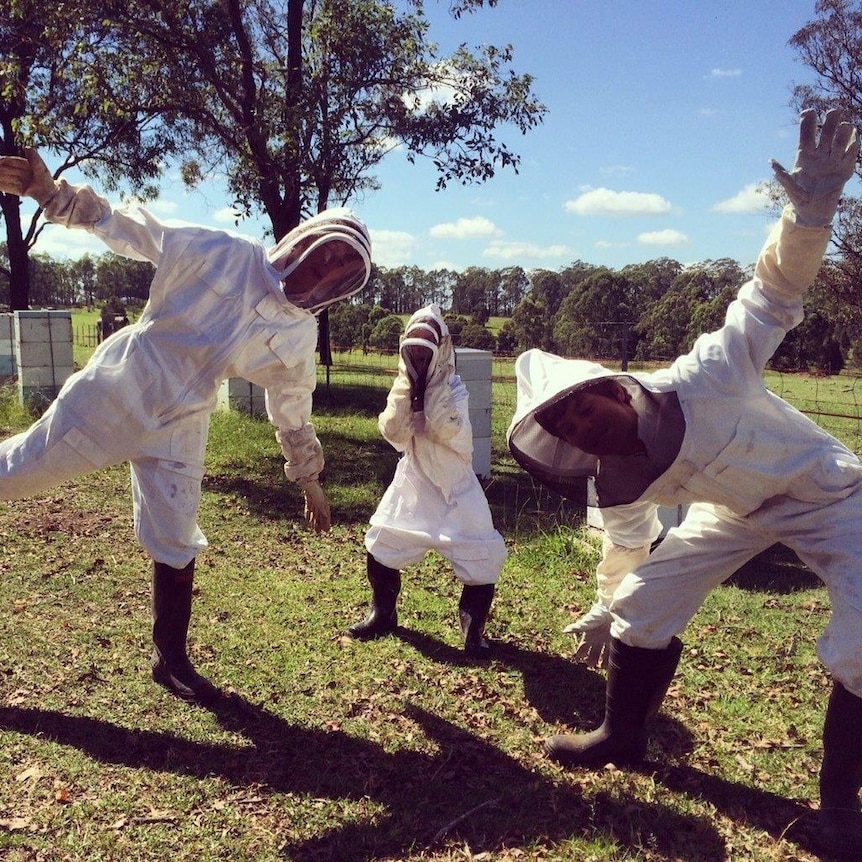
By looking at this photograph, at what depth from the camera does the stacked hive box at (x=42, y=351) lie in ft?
41.1

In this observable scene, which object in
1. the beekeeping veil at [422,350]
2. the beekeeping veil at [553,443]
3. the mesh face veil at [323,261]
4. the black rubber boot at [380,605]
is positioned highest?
the mesh face veil at [323,261]

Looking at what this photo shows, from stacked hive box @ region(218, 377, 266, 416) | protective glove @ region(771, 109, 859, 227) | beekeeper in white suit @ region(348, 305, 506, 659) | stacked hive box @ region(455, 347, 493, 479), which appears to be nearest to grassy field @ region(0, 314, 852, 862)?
beekeeper in white suit @ region(348, 305, 506, 659)

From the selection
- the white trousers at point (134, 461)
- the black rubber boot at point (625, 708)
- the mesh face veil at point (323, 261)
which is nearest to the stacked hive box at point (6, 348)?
the white trousers at point (134, 461)

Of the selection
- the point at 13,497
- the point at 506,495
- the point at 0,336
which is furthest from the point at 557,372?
the point at 0,336

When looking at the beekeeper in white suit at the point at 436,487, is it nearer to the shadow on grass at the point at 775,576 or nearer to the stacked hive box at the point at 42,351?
the shadow on grass at the point at 775,576

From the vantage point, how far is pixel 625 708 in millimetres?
3625

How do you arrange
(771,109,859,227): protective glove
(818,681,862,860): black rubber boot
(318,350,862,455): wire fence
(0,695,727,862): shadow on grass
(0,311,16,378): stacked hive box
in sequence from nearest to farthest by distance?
(771,109,859,227): protective glove → (818,681,862,860): black rubber boot → (0,695,727,862): shadow on grass → (318,350,862,455): wire fence → (0,311,16,378): stacked hive box

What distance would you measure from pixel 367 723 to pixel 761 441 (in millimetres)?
2463

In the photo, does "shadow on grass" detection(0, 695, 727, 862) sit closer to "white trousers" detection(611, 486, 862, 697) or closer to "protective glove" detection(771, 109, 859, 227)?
"white trousers" detection(611, 486, 862, 697)

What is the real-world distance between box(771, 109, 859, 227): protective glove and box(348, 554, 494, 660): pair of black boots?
2847mm

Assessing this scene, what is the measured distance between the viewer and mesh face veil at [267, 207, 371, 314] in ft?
12.6

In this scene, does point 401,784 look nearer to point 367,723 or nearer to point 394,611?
point 367,723

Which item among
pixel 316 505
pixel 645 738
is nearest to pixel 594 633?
pixel 645 738

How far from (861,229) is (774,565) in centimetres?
1568
